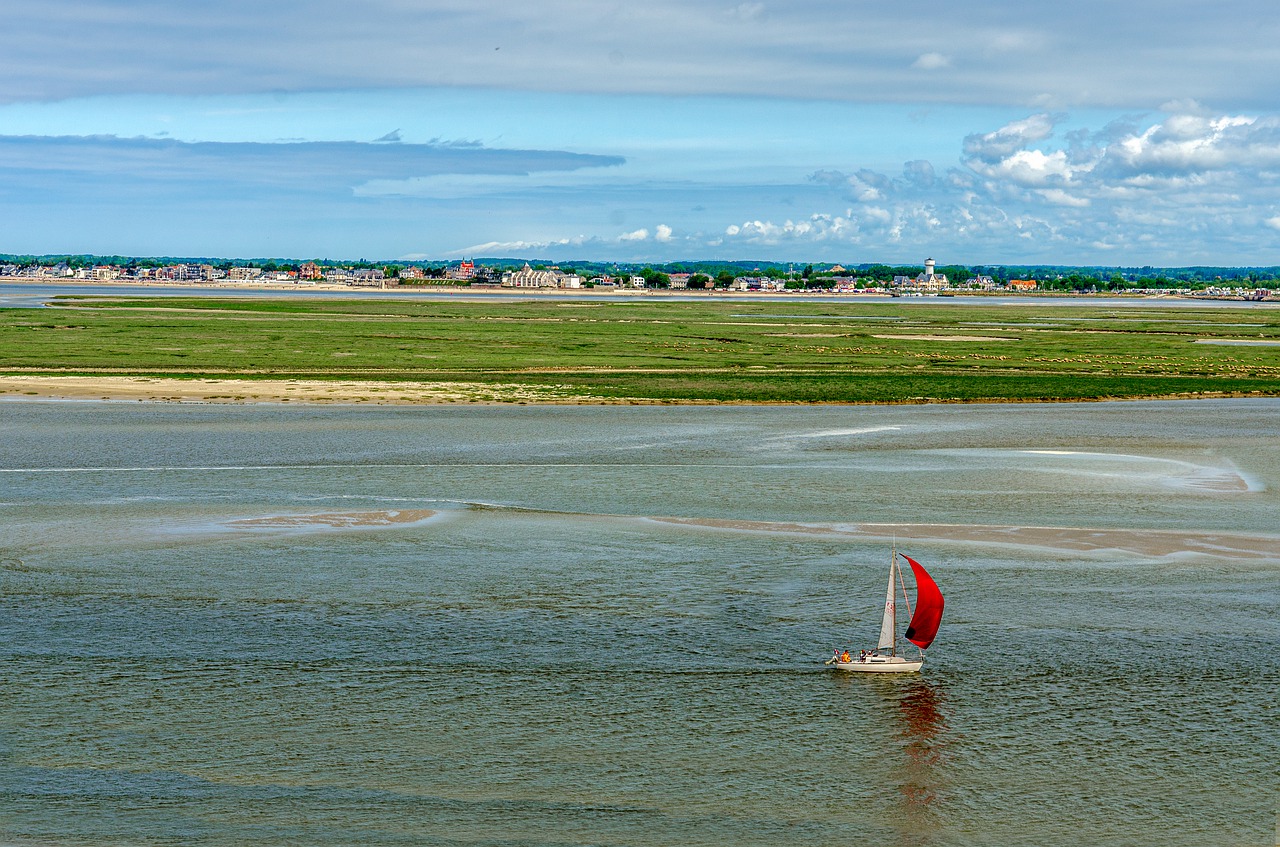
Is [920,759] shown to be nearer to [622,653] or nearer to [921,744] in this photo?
[921,744]

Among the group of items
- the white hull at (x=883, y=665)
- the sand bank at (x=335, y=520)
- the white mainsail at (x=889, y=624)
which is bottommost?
the white hull at (x=883, y=665)

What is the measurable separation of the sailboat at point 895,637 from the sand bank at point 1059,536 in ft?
32.1

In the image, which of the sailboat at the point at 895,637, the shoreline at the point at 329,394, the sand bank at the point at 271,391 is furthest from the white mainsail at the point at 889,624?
the sand bank at the point at 271,391

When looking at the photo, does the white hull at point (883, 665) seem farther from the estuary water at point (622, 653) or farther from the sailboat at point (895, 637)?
the estuary water at point (622, 653)

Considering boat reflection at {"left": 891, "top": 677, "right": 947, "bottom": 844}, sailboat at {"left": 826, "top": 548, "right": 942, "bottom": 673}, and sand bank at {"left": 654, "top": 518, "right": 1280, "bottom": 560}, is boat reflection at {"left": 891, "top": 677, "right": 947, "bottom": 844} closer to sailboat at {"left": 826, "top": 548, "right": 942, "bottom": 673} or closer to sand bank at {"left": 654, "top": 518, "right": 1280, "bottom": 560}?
sailboat at {"left": 826, "top": 548, "right": 942, "bottom": 673}

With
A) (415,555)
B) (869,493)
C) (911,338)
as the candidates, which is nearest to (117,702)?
(415,555)

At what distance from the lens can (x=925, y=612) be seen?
2041 centimetres

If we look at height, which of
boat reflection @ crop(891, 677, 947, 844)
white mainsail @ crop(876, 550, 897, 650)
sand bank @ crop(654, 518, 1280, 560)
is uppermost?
white mainsail @ crop(876, 550, 897, 650)

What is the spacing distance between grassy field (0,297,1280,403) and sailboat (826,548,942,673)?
39.0 meters

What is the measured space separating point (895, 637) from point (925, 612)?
34.6 inches

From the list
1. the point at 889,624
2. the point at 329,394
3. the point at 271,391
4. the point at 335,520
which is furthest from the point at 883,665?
the point at 271,391

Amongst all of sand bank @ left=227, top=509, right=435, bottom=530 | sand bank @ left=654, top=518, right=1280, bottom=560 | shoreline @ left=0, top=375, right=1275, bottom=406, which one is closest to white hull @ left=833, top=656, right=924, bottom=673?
sand bank @ left=654, top=518, right=1280, bottom=560

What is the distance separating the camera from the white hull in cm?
2058

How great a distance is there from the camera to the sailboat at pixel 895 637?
2028cm
